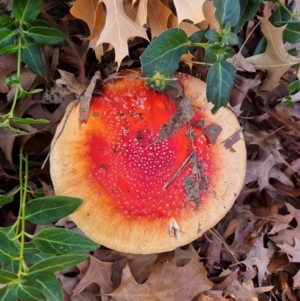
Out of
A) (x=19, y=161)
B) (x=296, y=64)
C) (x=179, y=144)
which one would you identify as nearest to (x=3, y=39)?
(x=19, y=161)

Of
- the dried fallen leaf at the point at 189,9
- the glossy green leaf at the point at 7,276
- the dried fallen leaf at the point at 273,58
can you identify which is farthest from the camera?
the dried fallen leaf at the point at 273,58

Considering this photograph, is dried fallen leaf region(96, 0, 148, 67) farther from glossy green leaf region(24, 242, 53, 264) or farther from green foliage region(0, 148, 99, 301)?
glossy green leaf region(24, 242, 53, 264)

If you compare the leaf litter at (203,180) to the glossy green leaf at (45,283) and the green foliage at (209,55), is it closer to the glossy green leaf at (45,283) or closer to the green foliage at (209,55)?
the green foliage at (209,55)

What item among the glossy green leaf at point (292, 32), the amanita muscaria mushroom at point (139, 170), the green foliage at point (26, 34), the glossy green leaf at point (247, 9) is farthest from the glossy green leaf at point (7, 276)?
the glossy green leaf at point (292, 32)

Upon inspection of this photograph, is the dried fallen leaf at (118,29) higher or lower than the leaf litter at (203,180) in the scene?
higher

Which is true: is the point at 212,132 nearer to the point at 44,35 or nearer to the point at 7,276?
the point at 44,35

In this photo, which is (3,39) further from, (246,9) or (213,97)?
(246,9)
